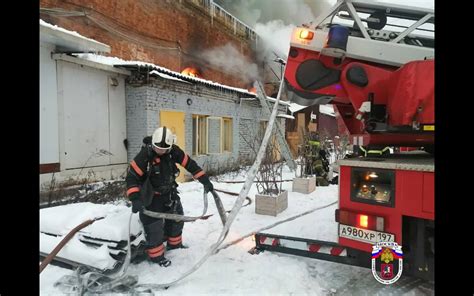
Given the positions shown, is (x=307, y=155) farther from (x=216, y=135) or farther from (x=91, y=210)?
(x=91, y=210)

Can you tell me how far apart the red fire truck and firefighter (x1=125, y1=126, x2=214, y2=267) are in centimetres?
155

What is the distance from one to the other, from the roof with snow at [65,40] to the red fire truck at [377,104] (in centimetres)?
452

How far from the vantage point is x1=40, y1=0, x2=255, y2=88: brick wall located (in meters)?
11.2

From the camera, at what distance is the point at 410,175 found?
2.57m

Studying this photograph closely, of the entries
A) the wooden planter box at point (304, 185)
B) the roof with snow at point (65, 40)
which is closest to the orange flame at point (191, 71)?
the roof with snow at point (65, 40)

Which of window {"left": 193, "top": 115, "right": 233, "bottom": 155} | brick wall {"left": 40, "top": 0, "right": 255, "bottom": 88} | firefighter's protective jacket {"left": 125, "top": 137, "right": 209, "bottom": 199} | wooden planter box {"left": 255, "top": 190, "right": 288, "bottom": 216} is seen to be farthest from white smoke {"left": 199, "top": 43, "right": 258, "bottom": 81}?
firefighter's protective jacket {"left": 125, "top": 137, "right": 209, "bottom": 199}

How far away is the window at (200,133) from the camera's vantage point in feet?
33.9

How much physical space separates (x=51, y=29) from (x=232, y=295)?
5387 millimetres

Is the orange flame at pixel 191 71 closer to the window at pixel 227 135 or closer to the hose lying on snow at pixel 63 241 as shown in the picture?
the window at pixel 227 135

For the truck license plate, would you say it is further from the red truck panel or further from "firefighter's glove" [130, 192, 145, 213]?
"firefighter's glove" [130, 192, 145, 213]
